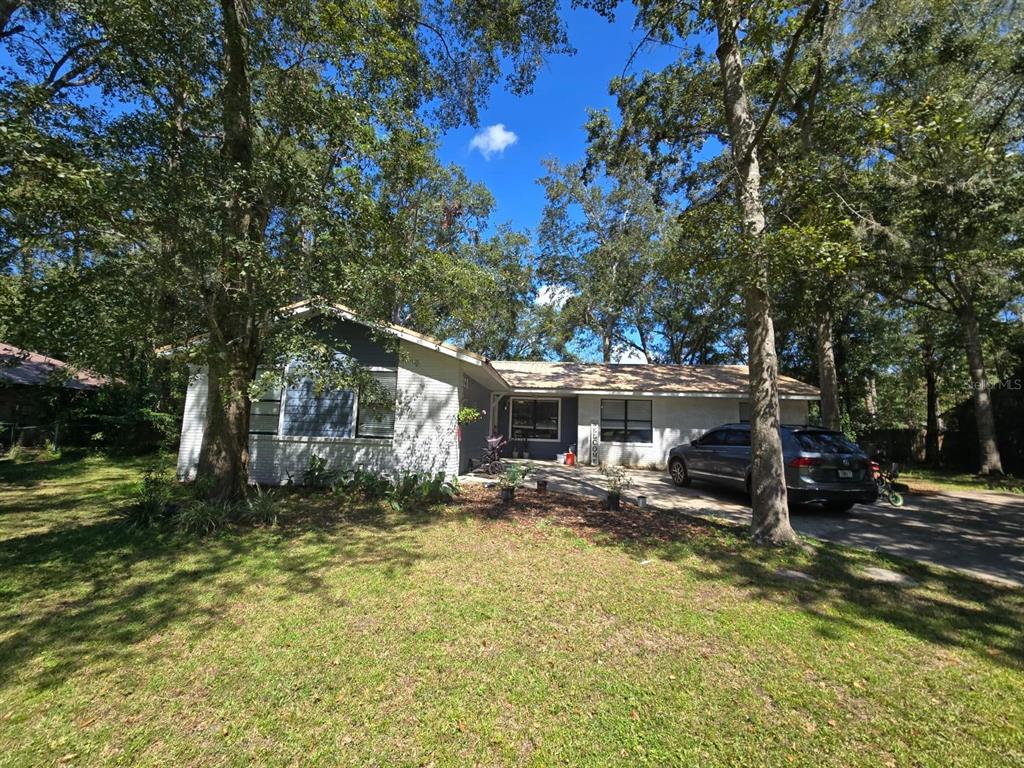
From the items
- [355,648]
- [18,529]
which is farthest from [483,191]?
[355,648]

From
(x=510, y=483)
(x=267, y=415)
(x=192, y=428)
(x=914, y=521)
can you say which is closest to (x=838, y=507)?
(x=914, y=521)

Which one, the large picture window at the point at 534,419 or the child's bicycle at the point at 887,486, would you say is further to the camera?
the large picture window at the point at 534,419

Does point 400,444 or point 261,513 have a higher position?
point 400,444

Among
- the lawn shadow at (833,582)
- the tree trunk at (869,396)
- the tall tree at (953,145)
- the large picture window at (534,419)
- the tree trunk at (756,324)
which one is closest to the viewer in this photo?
the lawn shadow at (833,582)

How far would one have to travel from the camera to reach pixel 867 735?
105 inches

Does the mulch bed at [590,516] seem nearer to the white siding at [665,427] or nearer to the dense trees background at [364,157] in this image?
the dense trees background at [364,157]

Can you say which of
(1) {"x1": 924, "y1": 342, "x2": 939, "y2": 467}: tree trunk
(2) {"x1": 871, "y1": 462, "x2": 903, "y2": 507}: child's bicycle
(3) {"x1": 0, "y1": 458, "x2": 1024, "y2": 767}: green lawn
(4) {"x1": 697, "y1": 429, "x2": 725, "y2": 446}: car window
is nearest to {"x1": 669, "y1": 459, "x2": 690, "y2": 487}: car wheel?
(4) {"x1": 697, "y1": 429, "x2": 725, "y2": 446}: car window

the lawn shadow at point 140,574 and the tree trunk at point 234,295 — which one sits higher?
the tree trunk at point 234,295

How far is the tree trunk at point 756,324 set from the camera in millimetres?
6430

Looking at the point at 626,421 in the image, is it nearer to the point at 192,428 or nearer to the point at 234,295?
the point at 192,428

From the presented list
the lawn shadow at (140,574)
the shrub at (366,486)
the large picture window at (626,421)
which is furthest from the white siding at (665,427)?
the lawn shadow at (140,574)

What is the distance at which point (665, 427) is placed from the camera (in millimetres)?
15844

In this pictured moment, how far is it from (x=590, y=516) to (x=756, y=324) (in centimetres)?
401

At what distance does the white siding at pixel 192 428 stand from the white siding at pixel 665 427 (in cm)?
1093
